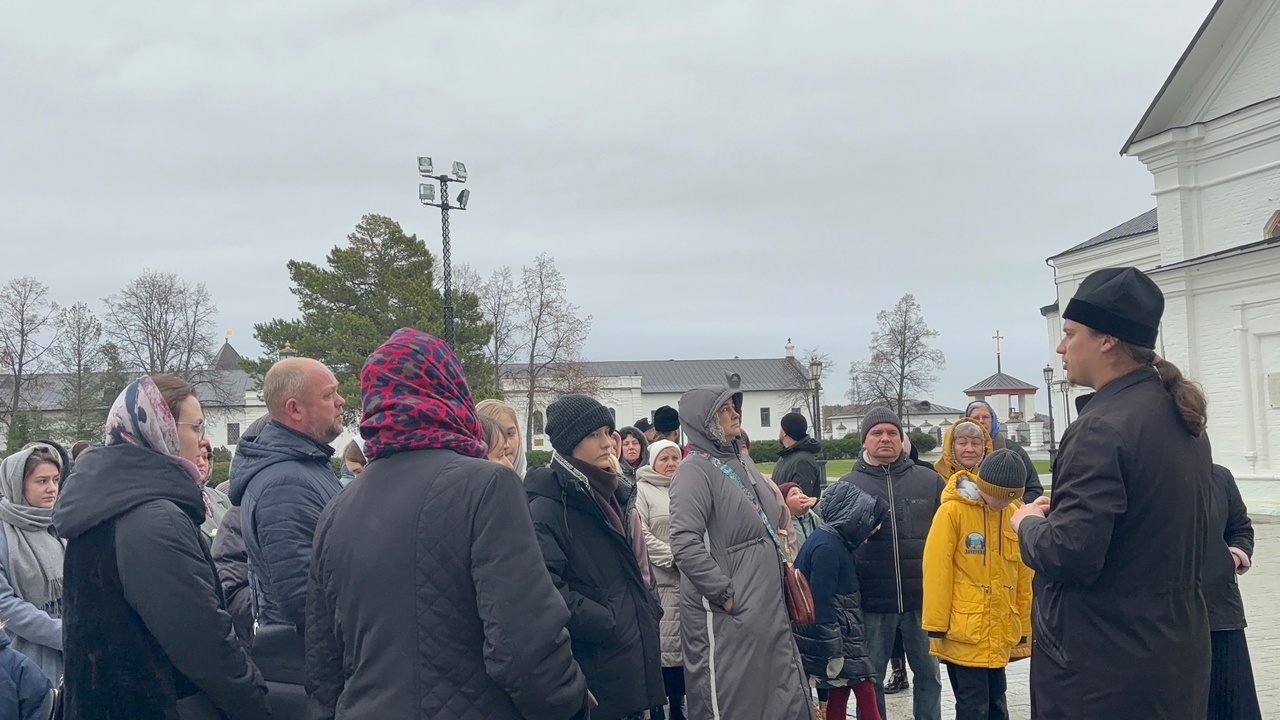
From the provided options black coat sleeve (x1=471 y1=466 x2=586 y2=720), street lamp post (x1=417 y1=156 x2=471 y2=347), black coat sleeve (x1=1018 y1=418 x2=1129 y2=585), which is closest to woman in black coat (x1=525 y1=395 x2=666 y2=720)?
black coat sleeve (x1=471 y1=466 x2=586 y2=720)

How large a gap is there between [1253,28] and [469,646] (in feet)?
90.3

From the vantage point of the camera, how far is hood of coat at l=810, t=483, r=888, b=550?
18.4ft

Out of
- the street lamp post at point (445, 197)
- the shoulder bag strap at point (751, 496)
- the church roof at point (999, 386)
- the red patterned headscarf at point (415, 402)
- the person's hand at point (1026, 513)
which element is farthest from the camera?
the church roof at point (999, 386)

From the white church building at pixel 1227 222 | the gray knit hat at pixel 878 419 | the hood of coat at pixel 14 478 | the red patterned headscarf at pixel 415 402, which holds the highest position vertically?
the white church building at pixel 1227 222

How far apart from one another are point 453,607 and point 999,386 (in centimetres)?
8302

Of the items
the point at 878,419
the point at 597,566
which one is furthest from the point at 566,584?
the point at 878,419

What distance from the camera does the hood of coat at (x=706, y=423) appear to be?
16.1 feet

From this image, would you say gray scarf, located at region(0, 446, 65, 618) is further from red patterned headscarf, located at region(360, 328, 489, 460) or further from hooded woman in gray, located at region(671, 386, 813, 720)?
hooded woman in gray, located at region(671, 386, 813, 720)

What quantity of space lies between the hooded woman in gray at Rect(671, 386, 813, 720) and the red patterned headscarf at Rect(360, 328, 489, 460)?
6.46 feet

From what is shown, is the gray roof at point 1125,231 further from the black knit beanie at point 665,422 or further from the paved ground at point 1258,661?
the black knit beanie at point 665,422

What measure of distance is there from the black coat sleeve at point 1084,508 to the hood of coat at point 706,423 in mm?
2010

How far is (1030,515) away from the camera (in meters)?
3.29

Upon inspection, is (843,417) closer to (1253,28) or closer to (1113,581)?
(1253,28)

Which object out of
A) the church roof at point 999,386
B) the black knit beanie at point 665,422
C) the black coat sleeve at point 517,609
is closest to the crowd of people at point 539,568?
the black coat sleeve at point 517,609
